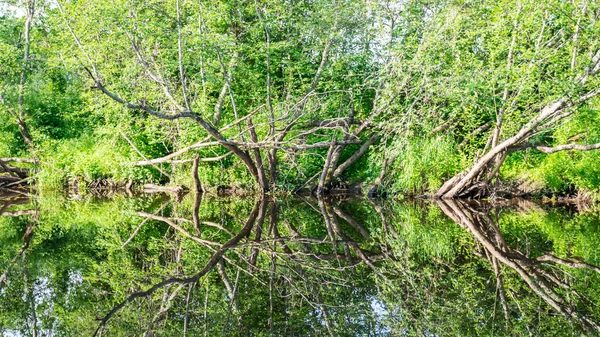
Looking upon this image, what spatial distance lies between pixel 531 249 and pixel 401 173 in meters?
8.16

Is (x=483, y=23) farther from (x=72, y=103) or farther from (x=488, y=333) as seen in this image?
(x=72, y=103)

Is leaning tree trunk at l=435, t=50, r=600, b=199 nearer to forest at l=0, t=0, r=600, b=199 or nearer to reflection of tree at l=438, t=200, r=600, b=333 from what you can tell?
forest at l=0, t=0, r=600, b=199

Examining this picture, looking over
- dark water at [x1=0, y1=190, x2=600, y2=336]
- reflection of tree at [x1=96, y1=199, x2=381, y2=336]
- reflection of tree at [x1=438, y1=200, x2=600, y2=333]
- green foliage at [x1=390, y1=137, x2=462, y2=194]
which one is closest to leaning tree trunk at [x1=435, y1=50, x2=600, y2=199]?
green foliage at [x1=390, y1=137, x2=462, y2=194]

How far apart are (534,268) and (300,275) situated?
9.33ft

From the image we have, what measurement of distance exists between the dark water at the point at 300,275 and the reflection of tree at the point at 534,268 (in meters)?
0.02

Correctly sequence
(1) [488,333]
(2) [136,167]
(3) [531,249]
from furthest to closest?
(2) [136,167] → (3) [531,249] → (1) [488,333]

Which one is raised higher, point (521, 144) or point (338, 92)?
point (338, 92)

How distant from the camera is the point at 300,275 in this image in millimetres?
7566

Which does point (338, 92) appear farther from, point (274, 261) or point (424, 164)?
point (274, 261)

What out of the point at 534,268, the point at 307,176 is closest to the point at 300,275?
the point at 534,268

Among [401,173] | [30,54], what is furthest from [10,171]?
[401,173]

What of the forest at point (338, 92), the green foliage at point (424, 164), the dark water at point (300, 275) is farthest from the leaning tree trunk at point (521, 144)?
the dark water at point (300, 275)

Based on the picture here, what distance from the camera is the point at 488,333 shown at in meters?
5.34

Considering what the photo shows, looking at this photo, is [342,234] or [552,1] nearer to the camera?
[342,234]
